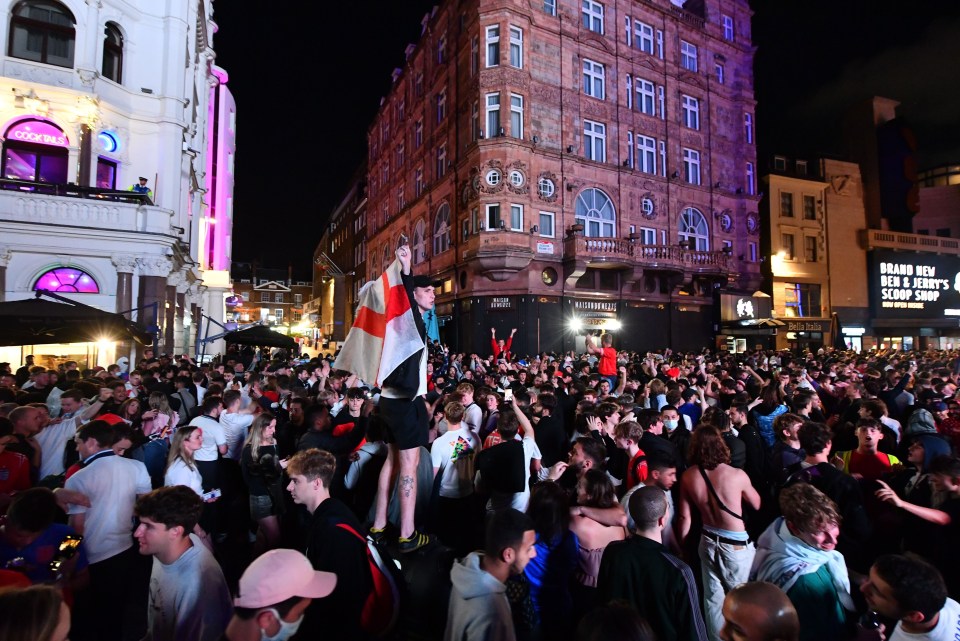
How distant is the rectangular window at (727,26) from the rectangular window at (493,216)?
66.9ft

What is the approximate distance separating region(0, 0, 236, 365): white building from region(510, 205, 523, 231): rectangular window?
46.3 ft

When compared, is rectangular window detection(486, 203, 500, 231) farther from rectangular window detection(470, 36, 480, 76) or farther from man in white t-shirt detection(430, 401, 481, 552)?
man in white t-shirt detection(430, 401, 481, 552)

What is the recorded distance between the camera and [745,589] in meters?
2.13

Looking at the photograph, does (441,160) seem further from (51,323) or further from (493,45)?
(51,323)

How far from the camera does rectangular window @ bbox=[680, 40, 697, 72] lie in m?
29.1

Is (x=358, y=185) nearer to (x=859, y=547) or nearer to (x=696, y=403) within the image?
(x=696, y=403)

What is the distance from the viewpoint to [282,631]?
82.8 inches

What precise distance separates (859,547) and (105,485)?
585 cm

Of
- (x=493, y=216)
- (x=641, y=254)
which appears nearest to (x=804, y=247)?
(x=641, y=254)

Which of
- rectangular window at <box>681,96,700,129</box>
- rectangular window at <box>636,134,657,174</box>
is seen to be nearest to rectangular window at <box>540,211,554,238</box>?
rectangular window at <box>636,134,657,174</box>

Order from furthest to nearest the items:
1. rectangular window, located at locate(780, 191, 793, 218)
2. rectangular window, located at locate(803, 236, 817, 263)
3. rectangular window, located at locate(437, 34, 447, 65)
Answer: rectangular window, located at locate(803, 236, 817, 263)
rectangular window, located at locate(780, 191, 793, 218)
rectangular window, located at locate(437, 34, 447, 65)

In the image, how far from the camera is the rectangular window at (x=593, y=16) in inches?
1025

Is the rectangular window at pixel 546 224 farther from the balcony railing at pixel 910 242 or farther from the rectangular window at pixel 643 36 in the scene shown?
the balcony railing at pixel 910 242

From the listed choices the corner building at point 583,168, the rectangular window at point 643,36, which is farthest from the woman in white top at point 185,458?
the rectangular window at point 643,36
